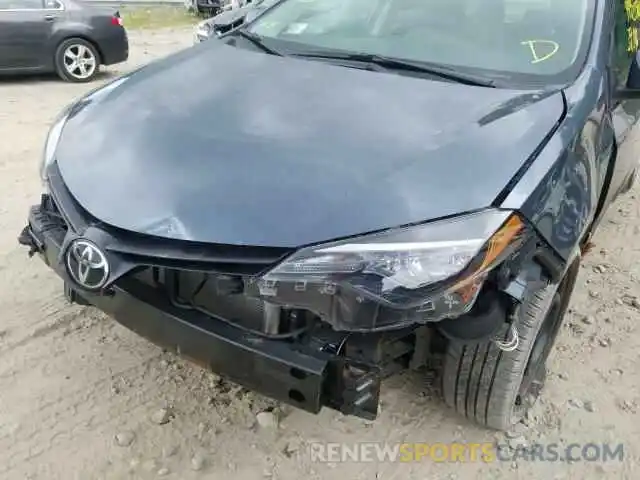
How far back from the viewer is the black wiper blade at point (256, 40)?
9.58 ft

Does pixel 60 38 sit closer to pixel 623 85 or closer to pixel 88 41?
pixel 88 41

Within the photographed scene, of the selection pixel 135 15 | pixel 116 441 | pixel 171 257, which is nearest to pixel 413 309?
pixel 171 257

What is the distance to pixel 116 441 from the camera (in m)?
2.40

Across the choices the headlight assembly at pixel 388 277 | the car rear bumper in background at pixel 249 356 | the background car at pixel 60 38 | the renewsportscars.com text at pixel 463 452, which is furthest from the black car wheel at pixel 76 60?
the headlight assembly at pixel 388 277

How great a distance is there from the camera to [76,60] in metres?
7.70

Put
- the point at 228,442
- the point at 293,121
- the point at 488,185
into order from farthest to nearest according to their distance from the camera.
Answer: the point at 228,442 < the point at 293,121 < the point at 488,185

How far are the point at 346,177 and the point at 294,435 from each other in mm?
1032

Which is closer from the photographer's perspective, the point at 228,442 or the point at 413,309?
the point at 413,309

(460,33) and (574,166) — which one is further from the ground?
(460,33)

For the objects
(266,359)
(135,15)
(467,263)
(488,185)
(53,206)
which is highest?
(488,185)

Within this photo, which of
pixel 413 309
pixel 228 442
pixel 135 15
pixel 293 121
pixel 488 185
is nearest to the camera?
pixel 413 309

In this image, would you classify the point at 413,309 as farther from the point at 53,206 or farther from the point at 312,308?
the point at 53,206

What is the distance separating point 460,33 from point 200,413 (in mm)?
1823

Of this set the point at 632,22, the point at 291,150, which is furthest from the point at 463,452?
the point at 632,22
